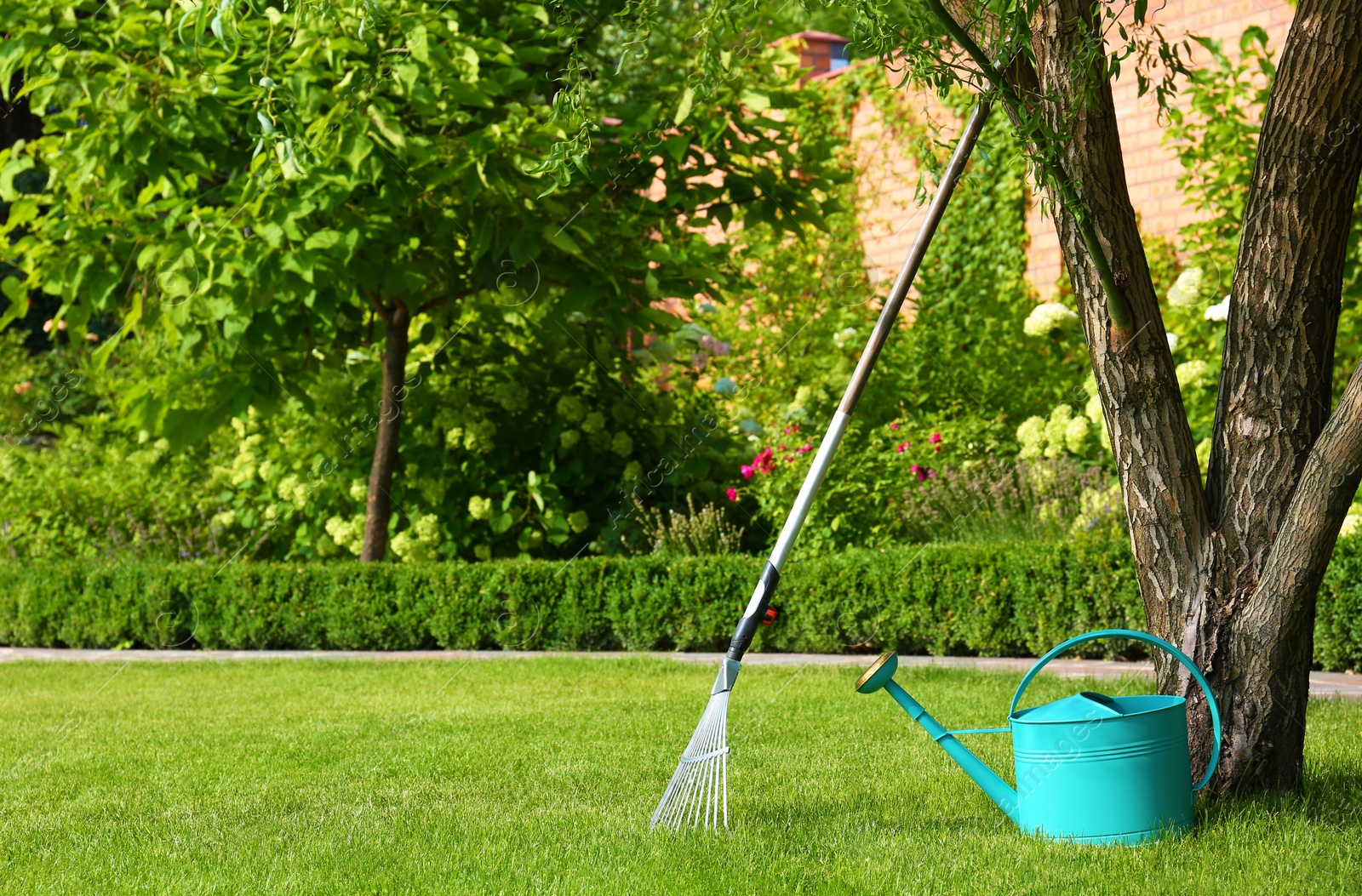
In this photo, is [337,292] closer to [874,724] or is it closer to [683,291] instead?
[683,291]

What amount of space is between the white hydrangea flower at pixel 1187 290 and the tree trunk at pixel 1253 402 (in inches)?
170

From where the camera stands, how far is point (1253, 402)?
299cm

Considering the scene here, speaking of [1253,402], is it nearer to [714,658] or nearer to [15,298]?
[714,658]

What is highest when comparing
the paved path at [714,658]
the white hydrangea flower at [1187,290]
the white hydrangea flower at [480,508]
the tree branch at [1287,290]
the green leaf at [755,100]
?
the green leaf at [755,100]

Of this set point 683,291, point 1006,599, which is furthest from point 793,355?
point 1006,599

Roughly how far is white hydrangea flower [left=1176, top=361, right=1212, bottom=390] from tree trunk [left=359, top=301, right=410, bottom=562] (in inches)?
175

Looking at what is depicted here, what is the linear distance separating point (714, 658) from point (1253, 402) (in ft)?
11.7

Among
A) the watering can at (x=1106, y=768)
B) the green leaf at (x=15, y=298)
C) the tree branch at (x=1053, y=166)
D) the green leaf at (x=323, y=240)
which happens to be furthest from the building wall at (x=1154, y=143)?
the watering can at (x=1106, y=768)

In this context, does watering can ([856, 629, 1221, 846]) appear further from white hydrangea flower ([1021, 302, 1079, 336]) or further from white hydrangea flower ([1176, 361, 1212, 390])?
white hydrangea flower ([1021, 302, 1079, 336])

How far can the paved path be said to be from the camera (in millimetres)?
5094

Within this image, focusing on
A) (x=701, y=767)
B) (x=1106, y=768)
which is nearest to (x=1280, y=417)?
(x=1106, y=768)

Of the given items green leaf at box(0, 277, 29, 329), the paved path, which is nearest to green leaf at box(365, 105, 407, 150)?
green leaf at box(0, 277, 29, 329)

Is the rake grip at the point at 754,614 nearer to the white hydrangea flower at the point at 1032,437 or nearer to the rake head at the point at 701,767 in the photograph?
the rake head at the point at 701,767

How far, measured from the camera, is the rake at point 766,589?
2.87m
